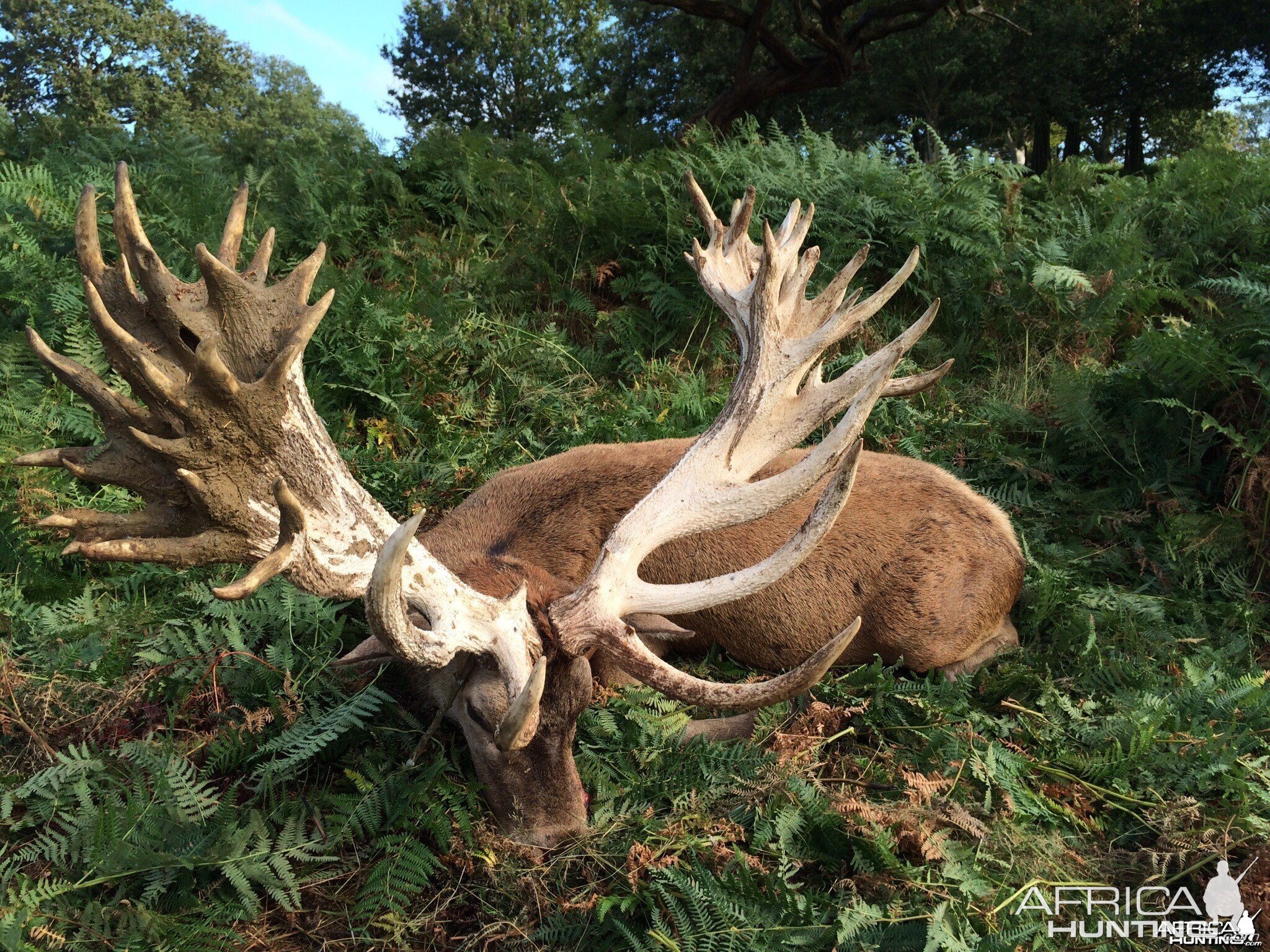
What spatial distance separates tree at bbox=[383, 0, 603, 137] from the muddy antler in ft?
142

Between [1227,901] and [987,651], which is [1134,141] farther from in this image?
[1227,901]

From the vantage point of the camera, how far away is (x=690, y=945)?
2.64m

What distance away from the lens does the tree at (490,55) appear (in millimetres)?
44656

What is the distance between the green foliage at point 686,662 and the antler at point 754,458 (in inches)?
23.6

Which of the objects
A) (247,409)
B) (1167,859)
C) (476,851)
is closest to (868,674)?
(1167,859)

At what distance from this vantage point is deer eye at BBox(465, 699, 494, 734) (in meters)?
3.05

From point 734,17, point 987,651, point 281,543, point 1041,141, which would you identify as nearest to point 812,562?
point 987,651

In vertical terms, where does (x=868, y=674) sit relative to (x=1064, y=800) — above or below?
above

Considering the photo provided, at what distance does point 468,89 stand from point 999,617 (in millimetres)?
48812

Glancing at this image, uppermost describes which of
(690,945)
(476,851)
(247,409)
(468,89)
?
(468,89)

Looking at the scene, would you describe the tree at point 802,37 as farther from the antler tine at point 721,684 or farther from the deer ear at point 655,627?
the antler tine at point 721,684

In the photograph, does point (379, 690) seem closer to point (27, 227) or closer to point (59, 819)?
point (59, 819)

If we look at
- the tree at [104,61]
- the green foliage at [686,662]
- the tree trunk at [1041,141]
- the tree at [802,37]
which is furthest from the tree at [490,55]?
the green foliage at [686,662]

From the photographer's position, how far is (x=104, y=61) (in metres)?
46.5
